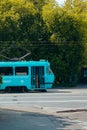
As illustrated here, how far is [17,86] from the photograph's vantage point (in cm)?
4078

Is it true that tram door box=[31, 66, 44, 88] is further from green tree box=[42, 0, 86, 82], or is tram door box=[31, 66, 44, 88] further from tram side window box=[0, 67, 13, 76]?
green tree box=[42, 0, 86, 82]

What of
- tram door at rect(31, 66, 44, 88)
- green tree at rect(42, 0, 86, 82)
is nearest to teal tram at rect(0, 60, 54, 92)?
tram door at rect(31, 66, 44, 88)

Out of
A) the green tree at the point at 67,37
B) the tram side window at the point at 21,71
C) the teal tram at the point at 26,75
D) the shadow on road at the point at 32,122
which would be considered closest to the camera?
the shadow on road at the point at 32,122

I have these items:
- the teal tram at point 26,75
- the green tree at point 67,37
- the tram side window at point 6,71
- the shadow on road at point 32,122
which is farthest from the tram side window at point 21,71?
the shadow on road at point 32,122

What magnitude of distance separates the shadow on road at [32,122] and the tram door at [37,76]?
831 inches

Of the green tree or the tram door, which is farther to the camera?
the green tree

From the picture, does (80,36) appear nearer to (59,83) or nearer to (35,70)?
(59,83)

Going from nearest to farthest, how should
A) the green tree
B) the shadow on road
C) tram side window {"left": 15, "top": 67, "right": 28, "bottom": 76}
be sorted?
the shadow on road
tram side window {"left": 15, "top": 67, "right": 28, "bottom": 76}
the green tree

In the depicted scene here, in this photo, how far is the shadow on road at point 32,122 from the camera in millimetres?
15188

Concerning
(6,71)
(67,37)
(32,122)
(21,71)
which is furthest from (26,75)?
(32,122)

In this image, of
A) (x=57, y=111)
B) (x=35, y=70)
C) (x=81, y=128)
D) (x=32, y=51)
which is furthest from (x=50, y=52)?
(x=81, y=128)

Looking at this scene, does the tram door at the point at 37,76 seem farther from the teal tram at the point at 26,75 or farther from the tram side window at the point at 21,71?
the tram side window at the point at 21,71

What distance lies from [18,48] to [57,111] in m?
30.8

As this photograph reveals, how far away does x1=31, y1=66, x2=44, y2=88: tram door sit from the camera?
135 ft
